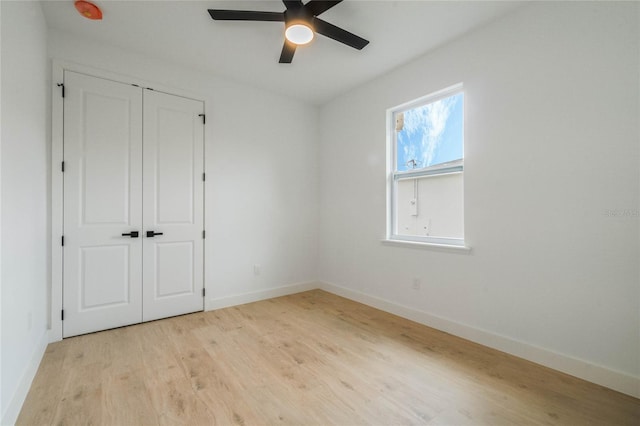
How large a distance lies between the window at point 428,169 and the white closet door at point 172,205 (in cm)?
232

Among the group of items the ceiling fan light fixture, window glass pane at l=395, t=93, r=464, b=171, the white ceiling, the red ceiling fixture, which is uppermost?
the white ceiling

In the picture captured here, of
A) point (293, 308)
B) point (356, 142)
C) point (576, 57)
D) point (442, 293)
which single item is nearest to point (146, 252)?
point (293, 308)

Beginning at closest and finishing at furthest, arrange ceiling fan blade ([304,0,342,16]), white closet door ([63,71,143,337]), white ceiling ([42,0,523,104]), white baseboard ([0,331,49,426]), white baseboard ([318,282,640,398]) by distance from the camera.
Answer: white baseboard ([0,331,49,426])
white baseboard ([318,282,640,398])
ceiling fan blade ([304,0,342,16])
white ceiling ([42,0,523,104])
white closet door ([63,71,143,337])

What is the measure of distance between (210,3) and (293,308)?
10.4 feet

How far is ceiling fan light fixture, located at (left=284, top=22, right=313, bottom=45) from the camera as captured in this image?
2135 mm

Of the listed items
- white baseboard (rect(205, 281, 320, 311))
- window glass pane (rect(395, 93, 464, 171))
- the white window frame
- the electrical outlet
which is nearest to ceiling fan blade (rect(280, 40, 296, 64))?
the white window frame

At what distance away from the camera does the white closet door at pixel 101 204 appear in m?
2.65

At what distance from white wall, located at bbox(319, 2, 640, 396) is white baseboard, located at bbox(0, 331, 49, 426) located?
3.09 metres

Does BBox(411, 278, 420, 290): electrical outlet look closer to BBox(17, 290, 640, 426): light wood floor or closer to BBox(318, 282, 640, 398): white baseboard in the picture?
BBox(318, 282, 640, 398): white baseboard

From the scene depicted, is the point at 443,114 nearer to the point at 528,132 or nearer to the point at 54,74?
the point at 528,132

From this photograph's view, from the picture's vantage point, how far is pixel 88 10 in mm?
2246

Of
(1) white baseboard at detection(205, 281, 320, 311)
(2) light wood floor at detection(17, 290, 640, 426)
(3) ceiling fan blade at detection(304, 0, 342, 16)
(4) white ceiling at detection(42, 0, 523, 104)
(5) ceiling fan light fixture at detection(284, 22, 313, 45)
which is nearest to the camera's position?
(2) light wood floor at detection(17, 290, 640, 426)

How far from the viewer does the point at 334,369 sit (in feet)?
6.97

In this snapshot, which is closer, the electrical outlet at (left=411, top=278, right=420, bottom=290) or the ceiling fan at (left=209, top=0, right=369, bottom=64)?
the ceiling fan at (left=209, top=0, right=369, bottom=64)
